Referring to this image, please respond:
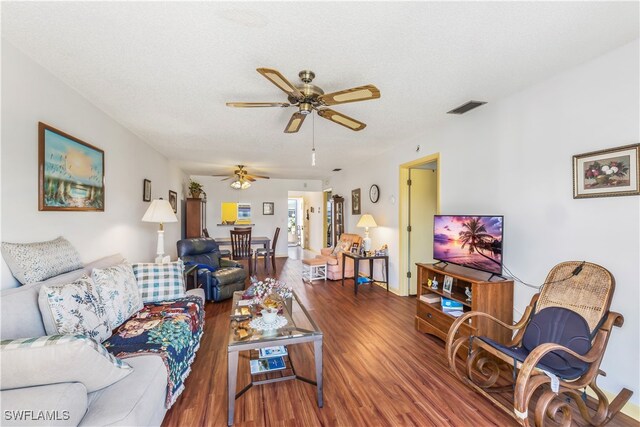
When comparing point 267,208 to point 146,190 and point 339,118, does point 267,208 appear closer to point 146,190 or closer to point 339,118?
point 146,190

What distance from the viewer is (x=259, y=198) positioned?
8.32 m

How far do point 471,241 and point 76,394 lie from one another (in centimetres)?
302

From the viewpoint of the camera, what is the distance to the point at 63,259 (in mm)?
2156

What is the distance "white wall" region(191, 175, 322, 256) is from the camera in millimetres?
7980

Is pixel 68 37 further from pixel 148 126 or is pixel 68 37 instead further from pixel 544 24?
pixel 544 24

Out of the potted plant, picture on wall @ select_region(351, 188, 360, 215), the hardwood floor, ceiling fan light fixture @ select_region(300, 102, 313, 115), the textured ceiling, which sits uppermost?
the textured ceiling

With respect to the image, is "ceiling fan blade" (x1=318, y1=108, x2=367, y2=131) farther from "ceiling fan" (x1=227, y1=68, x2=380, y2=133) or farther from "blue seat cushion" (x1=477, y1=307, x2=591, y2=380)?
"blue seat cushion" (x1=477, y1=307, x2=591, y2=380)

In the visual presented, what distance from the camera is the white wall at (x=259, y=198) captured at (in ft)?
26.2

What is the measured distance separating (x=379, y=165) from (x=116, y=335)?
178 inches

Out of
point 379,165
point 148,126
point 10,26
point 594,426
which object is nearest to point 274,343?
point 594,426

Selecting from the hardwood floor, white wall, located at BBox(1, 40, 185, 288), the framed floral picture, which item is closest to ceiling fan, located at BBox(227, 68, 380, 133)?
white wall, located at BBox(1, 40, 185, 288)

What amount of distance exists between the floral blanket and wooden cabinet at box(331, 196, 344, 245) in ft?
15.5

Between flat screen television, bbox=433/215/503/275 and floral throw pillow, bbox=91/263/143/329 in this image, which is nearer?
floral throw pillow, bbox=91/263/143/329

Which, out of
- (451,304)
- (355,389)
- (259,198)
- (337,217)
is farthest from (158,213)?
(259,198)
